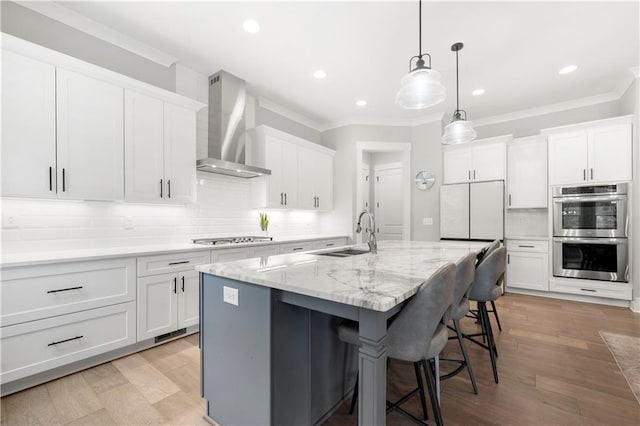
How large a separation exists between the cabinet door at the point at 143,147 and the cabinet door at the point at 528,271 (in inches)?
196

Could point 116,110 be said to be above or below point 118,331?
above

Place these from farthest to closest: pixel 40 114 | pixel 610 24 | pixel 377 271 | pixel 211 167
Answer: pixel 211 167 → pixel 610 24 → pixel 40 114 → pixel 377 271

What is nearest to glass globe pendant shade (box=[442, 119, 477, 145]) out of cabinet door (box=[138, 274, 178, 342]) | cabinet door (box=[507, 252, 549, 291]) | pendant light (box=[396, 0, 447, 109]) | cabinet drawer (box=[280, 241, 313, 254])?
pendant light (box=[396, 0, 447, 109])

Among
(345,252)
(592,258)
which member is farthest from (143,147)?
(592,258)

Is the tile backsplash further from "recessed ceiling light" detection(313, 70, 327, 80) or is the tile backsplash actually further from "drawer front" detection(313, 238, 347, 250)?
"recessed ceiling light" detection(313, 70, 327, 80)

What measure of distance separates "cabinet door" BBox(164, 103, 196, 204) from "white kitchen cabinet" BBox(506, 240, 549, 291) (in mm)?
4659

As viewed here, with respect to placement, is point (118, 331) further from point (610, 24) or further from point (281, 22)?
point (610, 24)

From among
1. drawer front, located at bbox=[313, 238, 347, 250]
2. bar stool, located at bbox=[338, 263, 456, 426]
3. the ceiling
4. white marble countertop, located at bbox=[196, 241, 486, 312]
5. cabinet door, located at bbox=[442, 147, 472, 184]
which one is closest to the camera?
white marble countertop, located at bbox=[196, 241, 486, 312]

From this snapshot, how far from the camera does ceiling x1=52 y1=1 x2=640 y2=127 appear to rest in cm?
246

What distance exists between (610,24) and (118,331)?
513cm

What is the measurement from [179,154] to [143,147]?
349 millimetres

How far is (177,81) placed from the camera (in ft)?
10.9

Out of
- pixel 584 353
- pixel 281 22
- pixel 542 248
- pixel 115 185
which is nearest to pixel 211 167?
pixel 115 185

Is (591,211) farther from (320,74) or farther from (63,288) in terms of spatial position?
(63,288)
